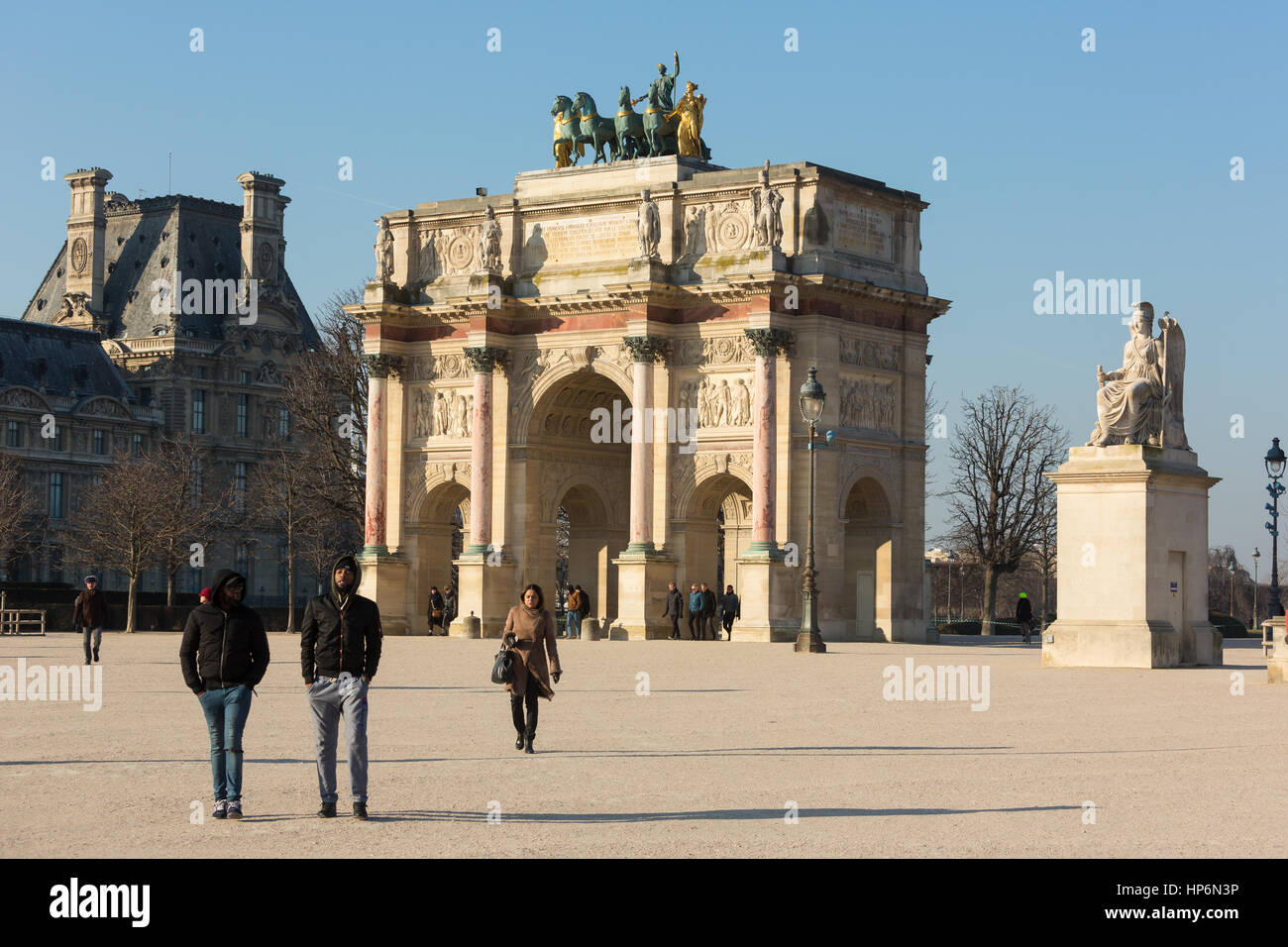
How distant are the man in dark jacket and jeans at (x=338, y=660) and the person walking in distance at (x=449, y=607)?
151ft

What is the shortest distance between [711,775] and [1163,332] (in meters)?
22.0

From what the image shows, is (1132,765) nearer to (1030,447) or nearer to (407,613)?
(407,613)

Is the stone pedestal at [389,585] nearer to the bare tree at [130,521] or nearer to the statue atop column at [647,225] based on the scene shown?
the bare tree at [130,521]

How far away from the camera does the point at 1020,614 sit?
61.3m

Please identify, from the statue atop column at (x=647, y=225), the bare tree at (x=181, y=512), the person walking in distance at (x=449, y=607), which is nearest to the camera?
the statue atop column at (x=647, y=225)

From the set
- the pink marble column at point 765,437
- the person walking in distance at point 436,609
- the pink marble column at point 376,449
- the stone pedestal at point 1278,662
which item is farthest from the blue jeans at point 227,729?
the pink marble column at point 376,449

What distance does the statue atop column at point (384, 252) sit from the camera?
6394 cm

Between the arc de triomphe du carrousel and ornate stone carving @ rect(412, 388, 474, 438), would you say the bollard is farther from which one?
ornate stone carving @ rect(412, 388, 474, 438)

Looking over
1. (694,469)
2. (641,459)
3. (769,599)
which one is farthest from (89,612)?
(694,469)

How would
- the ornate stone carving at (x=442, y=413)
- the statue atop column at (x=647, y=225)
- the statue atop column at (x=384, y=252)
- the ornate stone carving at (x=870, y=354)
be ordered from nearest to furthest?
the ornate stone carving at (x=870, y=354) → the statue atop column at (x=647, y=225) → the ornate stone carving at (x=442, y=413) → the statue atop column at (x=384, y=252)

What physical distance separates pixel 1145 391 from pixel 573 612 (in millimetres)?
24991

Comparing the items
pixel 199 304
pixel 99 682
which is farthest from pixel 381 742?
pixel 199 304

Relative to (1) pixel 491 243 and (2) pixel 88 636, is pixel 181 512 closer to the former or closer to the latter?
(1) pixel 491 243
